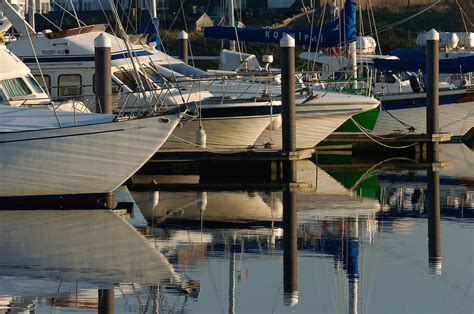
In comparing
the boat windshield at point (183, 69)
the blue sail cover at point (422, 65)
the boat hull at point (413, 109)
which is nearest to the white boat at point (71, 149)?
the boat windshield at point (183, 69)

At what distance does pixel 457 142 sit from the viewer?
39.4 m

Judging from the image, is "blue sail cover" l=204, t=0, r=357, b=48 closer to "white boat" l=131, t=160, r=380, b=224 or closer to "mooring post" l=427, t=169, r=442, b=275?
"mooring post" l=427, t=169, r=442, b=275

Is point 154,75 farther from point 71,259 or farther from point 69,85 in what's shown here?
point 71,259

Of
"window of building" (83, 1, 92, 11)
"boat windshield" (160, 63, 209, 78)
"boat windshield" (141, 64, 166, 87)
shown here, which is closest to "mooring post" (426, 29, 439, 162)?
"boat windshield" (160, 63, 209, 78)

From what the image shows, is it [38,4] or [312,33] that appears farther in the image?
[38,4]

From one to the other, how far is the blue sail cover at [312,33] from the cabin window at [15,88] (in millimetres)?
11268

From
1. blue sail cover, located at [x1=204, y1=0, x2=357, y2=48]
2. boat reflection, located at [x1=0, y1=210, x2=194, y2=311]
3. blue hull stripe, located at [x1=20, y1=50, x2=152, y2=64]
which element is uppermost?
Result: blue sail cover, located at [x1=204, y1=0, x2=357, y2=48]

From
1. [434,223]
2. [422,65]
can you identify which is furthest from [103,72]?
[422,65]

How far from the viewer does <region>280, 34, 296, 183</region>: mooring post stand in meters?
28.8

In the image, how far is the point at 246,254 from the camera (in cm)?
2020

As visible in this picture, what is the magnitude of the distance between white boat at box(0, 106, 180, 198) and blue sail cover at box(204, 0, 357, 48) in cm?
1247

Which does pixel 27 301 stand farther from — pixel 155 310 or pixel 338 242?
pixel 338 242

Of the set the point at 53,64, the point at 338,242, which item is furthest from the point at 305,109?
the point at 338,242

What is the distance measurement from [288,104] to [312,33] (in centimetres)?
838
